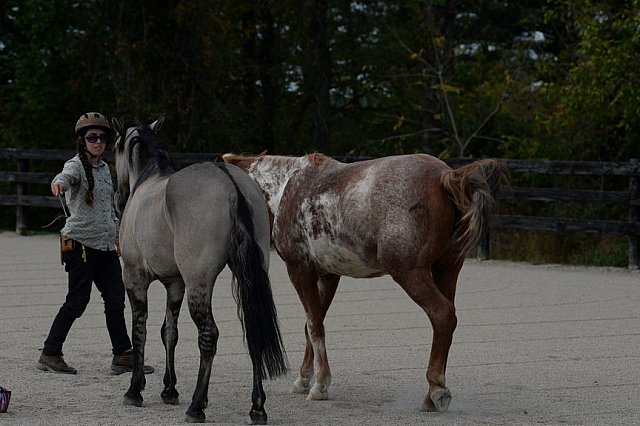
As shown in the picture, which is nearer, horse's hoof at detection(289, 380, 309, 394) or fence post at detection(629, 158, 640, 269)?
horse's hoof at detection(289, 380, 309, 394)

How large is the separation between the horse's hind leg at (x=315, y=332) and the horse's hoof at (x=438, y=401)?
2.16ft

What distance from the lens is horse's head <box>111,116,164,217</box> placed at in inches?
245

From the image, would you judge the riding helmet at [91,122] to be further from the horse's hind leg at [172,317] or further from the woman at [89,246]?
the horse's hind leg at [172,317]

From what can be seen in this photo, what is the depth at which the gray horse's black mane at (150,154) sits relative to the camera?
612cm

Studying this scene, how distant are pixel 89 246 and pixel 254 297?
1.80 meters

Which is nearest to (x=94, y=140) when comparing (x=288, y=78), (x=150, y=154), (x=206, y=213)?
(x=150, y=154)

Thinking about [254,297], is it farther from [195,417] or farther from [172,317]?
[172,317]

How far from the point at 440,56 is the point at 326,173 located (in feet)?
47.2

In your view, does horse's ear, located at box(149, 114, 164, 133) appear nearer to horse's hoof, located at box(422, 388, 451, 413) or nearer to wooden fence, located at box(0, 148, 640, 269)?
horse's hoof, located at box(422, 388, 451, 413)

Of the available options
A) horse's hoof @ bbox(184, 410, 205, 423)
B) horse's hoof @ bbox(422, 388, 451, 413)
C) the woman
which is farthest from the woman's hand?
horse's hoof @ bbox(422, 388, 451, 413)

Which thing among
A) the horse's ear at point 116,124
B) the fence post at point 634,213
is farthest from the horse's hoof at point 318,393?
the fence post at point 634,213

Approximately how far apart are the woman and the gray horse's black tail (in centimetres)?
156

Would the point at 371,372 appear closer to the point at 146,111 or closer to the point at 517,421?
the point at 517,421

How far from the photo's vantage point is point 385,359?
277 inches
